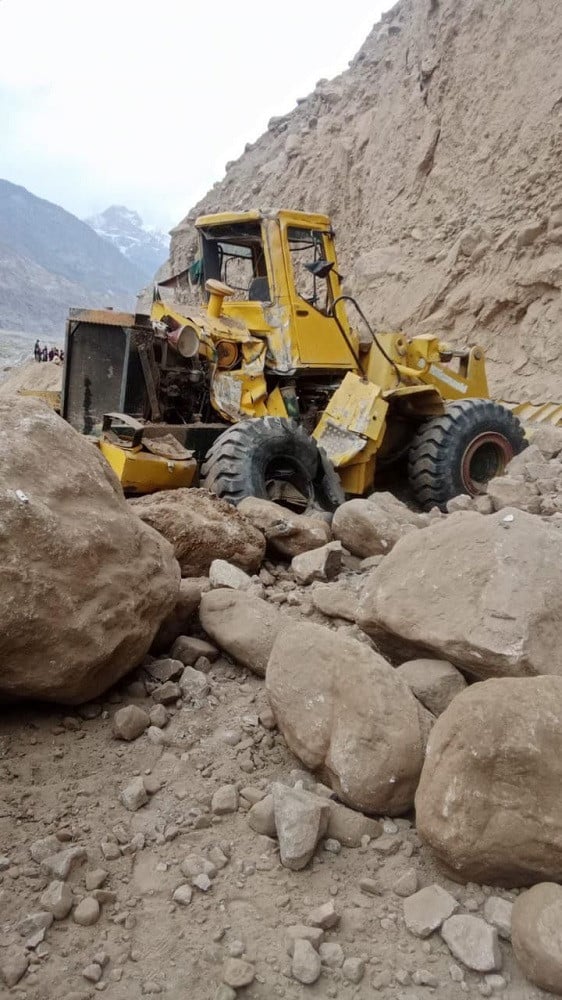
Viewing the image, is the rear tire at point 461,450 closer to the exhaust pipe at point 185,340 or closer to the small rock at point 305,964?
the exhaust pipe at point 185,340

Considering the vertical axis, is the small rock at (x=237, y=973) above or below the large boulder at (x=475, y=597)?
below

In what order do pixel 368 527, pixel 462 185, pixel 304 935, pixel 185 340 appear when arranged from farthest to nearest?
1. pixel 462 185
2. pixel 185 340
3. pixel 368 527
4. pixel 304 935

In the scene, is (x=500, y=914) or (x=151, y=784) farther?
(x=151, y=784)

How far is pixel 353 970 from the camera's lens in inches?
57.4

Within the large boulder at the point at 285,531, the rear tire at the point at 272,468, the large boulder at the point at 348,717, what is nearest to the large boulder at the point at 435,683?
the large boulder at the point at 348,717

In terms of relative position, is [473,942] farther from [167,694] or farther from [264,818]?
[167,694]

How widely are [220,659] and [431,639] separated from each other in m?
0.87

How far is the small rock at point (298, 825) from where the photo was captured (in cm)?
172

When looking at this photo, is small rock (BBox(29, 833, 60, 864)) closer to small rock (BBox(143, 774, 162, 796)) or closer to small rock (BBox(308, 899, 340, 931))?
small rock (BBox(143, 774, 162, 796))

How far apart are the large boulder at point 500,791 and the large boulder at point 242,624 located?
97cm

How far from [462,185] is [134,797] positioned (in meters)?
11.6

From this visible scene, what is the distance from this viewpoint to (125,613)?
2.31 meters

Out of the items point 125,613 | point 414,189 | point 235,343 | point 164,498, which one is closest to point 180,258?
point 414,189

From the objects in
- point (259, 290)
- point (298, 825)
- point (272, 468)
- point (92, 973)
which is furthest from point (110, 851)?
point (259, 290)
